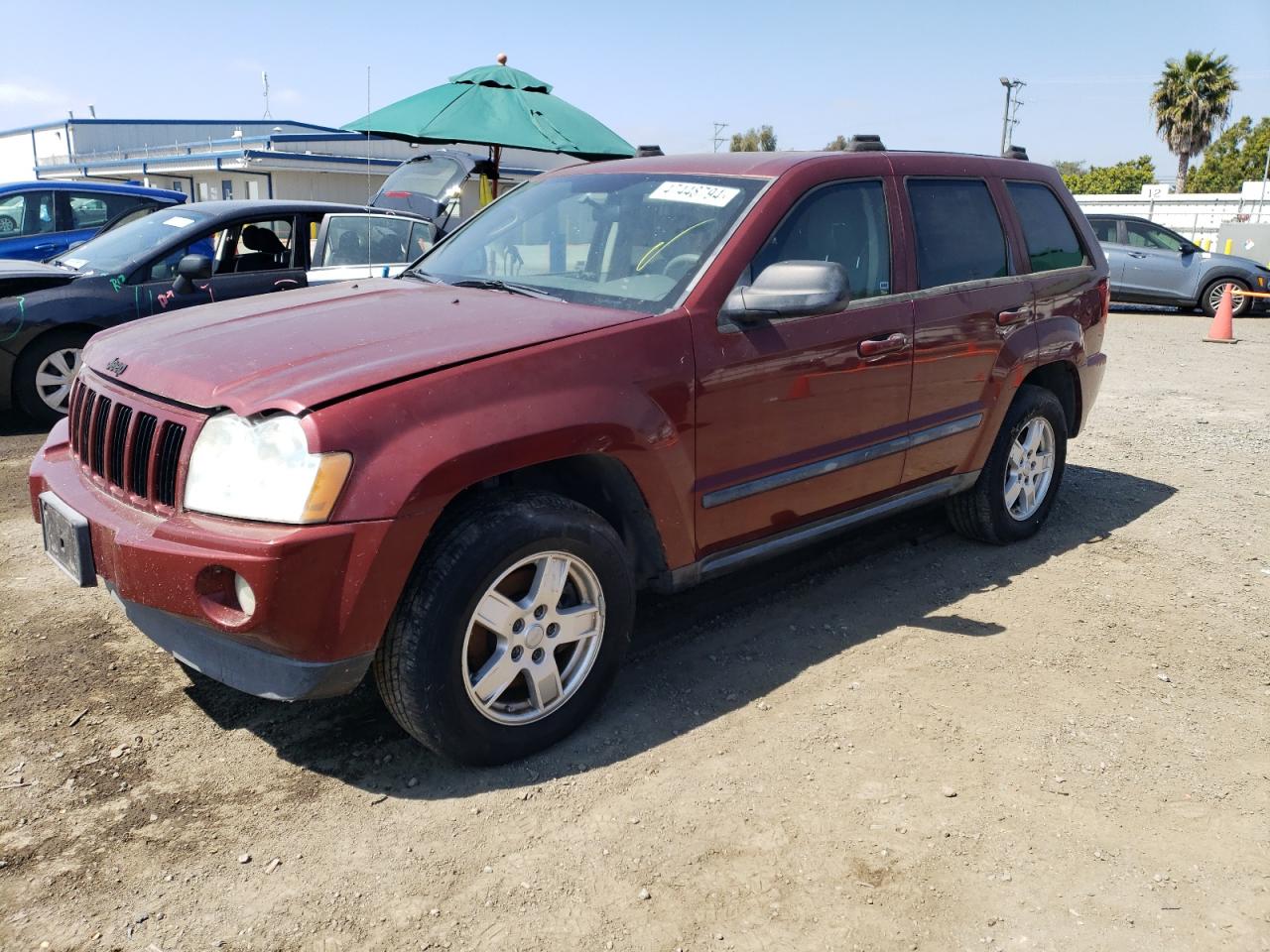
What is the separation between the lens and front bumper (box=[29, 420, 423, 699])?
2566 millimetres

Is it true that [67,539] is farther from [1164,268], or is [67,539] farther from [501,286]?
[1164,268]

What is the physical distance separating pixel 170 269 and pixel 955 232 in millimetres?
5667

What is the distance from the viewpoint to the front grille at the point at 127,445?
2.82 m

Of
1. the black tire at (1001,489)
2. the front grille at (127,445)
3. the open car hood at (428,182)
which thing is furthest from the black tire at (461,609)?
the open car hood at (428,182)

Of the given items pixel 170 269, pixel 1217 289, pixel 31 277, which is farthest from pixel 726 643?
pixel 1217 289

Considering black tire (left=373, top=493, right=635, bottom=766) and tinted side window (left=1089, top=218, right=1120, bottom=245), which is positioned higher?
tinted side window (left=1089, top=218, right=1120, bottom=245)

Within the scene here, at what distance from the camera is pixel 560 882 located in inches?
104

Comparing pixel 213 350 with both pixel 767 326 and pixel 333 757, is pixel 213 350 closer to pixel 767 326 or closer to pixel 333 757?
pixel 333 757

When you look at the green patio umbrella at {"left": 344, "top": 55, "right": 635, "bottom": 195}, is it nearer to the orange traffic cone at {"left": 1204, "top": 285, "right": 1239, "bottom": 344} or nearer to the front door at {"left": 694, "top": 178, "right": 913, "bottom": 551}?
the front door at {"left": 694, "top": 178, "right": 913, "bottom": 551}

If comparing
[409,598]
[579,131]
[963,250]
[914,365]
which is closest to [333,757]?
[409,598]

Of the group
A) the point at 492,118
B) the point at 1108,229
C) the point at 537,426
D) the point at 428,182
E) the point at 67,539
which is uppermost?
the point at 492,118

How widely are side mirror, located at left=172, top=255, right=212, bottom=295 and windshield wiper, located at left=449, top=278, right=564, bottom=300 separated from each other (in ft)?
11.8

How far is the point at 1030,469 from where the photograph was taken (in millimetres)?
5285

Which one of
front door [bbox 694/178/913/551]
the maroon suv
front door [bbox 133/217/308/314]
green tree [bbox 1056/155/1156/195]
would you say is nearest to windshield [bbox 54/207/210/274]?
front door [bbox 133/217/308/314]
